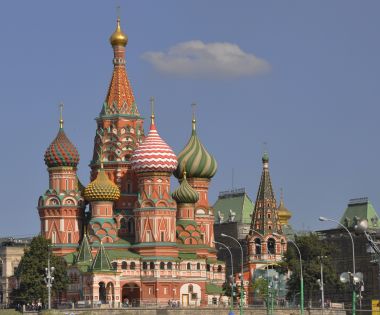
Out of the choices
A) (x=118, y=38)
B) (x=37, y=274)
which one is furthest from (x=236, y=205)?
(x=37, y=274)

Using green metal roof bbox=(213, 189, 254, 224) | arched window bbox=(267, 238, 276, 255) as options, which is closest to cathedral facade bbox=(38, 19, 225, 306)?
arched window bbox=(267, 238, 276, 255)

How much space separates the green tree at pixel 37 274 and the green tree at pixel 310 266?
2235 cm

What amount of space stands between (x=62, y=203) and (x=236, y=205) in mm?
37621

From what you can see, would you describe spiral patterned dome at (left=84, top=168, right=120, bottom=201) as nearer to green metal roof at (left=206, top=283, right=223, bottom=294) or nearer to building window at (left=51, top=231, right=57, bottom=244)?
building window at (left=51, top=231, right=57, bottom=244)

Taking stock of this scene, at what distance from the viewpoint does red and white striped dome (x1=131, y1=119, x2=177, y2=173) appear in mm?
122312

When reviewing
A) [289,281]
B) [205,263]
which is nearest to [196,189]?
[205,263]

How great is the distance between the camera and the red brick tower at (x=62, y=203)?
12438cm

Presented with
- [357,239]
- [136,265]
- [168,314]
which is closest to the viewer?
[168,314]

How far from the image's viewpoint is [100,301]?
382 ft

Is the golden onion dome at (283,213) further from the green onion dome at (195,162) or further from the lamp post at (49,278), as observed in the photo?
the lamp post at (49,278)

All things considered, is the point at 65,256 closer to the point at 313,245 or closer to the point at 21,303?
the point at 21,303

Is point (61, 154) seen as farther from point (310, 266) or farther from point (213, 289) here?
point (310, 266)

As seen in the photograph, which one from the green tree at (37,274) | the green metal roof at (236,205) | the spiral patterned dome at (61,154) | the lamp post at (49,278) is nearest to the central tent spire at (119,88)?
the spiral patterned dome at (61,154)

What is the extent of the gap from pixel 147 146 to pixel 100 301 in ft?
56.9
